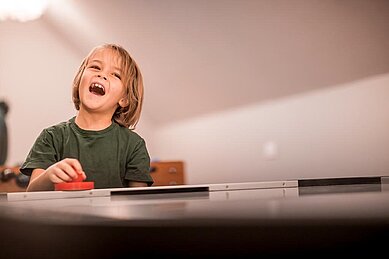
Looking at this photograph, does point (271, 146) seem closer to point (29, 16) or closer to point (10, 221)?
point (29, 16)

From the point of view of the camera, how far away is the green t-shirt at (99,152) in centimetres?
138

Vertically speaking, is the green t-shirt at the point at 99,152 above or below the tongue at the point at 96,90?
below

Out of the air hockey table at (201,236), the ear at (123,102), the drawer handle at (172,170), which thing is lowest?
the air hockey table at (201,236)

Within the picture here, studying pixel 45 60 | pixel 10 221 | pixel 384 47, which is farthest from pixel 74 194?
pixel 45 60

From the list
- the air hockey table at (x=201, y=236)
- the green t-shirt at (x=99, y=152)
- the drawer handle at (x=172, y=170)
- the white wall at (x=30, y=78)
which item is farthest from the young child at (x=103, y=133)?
the white wall at (x=30, y=78)

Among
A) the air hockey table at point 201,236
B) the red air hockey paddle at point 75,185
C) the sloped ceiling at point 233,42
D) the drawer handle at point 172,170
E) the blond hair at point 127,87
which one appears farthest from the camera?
the drawer handle at point 172,170

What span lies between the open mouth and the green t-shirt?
0.53ft

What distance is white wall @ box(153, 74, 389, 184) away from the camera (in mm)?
2982

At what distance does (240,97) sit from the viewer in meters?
3.58

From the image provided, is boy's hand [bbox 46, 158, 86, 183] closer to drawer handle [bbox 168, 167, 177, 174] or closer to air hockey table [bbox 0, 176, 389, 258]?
air hockey table [bbox 0, 176, 389, 258]

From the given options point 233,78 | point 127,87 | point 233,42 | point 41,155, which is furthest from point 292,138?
point 41,155

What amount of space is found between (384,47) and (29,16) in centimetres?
251

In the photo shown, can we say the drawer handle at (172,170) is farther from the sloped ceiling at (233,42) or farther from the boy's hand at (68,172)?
the boy's hand at (68,172)

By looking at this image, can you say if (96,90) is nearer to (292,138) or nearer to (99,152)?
(99,152)
